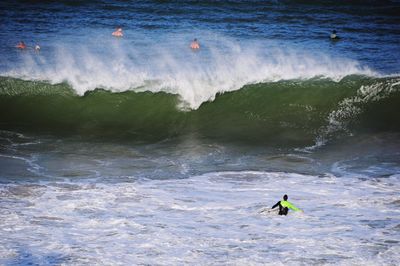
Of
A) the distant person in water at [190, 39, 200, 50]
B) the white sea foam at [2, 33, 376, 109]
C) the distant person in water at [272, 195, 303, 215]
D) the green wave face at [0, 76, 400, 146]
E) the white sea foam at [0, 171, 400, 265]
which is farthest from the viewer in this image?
the distant person in water at [190, 39, 200, 50]

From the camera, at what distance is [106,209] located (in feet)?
37.2

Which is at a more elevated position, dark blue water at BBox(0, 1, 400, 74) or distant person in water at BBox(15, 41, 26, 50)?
dark blue water at BBox(0, 1, 400, 74)

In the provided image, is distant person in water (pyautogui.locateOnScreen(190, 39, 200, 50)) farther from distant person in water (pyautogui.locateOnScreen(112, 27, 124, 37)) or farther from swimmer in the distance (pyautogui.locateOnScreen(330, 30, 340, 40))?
swimmer in the distance (pyautogui.locateOnScreen(330, 30, 340, 40))

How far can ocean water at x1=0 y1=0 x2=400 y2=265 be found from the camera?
33.7ft

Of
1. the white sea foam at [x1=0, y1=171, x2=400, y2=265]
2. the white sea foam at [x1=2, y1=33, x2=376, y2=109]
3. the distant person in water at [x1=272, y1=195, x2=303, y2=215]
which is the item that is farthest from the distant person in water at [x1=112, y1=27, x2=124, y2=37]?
the distant person in water at [x1=272, y1=195, x2=303, y2=215]

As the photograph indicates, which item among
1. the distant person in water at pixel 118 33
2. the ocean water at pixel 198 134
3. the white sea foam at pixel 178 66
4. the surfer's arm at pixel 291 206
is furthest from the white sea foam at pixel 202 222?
the distant person in water at pixel 118 33

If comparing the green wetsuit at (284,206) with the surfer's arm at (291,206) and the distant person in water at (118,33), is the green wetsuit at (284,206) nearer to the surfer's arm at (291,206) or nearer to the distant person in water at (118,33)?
the surfer's arm at (291,206)

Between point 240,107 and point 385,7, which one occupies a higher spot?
point 385,7

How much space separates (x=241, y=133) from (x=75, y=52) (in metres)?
7.97

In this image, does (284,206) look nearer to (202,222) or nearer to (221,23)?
(202,222)

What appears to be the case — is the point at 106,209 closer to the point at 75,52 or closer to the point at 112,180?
the point at 112,180

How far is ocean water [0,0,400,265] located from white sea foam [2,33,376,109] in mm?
65

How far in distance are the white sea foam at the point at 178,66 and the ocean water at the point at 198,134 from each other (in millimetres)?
65

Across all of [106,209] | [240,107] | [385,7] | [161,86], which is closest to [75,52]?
[161,86]
